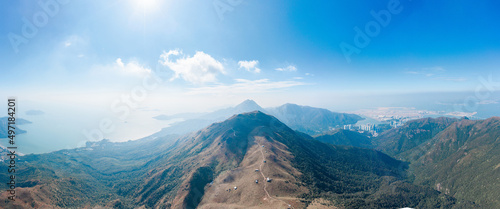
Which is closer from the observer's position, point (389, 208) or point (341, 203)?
point (341, 203)

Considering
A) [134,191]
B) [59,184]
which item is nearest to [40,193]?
[59,184]

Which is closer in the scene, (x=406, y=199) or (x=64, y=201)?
(x=64, y=201)

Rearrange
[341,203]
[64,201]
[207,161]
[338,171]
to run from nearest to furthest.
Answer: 1. [341,203]
2. [64,201]
3. [207,161]
4. [338,171]

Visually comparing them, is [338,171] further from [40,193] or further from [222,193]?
[40,193]

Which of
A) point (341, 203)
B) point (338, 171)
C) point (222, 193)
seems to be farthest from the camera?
point (338, 171)

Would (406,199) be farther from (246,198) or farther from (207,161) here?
(207,161)

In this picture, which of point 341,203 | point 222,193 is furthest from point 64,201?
point 341,203

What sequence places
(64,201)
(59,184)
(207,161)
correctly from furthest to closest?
1. (207,161)
2. (59,184)
3. (64,201)

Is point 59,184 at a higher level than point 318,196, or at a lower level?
lower

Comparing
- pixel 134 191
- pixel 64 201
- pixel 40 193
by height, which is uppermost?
pixel 40 193
